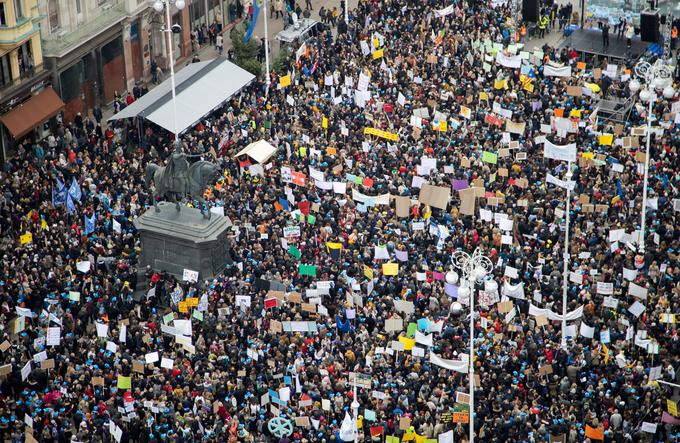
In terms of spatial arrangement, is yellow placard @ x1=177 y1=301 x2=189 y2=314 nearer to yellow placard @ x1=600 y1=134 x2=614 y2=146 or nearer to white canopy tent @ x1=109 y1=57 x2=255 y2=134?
white canopy tent @ x1=109 y1=57 x2=255 y2=134

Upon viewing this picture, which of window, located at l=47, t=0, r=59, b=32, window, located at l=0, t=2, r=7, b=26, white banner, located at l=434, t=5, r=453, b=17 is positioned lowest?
white banner, located at l=434, t=5, r=453, b=17

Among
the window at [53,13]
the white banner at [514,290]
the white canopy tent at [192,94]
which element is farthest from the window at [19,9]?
the white banner at [514,290]

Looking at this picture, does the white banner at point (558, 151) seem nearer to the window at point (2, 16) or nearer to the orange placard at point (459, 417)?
the orange placard at point (459, 417)

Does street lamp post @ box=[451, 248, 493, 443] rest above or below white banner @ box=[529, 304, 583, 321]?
above

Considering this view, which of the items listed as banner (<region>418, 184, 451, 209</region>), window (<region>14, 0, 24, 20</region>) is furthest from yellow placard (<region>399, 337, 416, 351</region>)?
window (<region>14, 0, 24, 20</region>)

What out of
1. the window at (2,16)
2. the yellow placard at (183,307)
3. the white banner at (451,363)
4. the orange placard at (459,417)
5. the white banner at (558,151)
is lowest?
the yellow placard at (183,307)

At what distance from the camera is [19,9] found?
205ft

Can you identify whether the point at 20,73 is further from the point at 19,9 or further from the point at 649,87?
the point at 649,87

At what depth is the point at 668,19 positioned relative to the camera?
232 feet

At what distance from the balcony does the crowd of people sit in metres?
3.93

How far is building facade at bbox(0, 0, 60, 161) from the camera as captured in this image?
203 ft

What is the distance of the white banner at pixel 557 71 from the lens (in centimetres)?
6556

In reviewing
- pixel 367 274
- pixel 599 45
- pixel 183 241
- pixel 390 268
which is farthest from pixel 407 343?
pixel 599 45

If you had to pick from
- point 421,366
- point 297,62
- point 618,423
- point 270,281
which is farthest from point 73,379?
point 297,62
